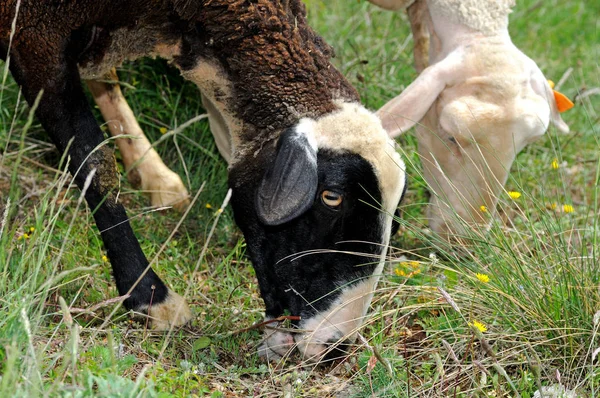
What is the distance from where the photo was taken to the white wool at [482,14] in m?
4.80

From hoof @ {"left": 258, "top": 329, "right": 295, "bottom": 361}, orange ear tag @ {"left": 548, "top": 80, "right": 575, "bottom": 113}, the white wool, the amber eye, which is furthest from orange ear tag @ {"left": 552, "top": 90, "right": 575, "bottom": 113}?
hoof @ {"left": 258, "top": 329, "right": 295, "bottom": 361}

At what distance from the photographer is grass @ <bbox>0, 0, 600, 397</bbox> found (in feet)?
9.93

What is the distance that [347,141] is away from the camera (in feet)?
12.3

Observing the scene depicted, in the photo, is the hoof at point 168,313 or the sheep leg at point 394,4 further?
the sheep leg at point 394,4

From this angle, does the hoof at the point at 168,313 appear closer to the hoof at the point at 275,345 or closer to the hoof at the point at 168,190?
the hoof at the point at 275,345

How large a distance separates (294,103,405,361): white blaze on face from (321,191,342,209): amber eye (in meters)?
0.19

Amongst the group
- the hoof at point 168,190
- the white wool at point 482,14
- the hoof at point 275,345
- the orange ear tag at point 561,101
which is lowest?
the hoof at point 275,345

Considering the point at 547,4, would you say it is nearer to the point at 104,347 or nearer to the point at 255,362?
the point at 255,362

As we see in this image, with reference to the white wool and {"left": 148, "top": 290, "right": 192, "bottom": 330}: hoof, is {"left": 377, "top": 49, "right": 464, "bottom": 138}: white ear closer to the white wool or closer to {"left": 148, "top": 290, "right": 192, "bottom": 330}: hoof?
the white wool

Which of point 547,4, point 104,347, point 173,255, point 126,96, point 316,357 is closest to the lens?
point 104,347

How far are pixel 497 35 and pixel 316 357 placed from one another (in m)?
2.15

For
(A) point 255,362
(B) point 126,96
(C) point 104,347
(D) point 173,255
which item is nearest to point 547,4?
(B) point 126,96

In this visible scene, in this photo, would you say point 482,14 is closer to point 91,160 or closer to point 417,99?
point 417,99

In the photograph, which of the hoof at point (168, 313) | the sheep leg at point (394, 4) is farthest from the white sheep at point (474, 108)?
the hoof at point (168, 313)
